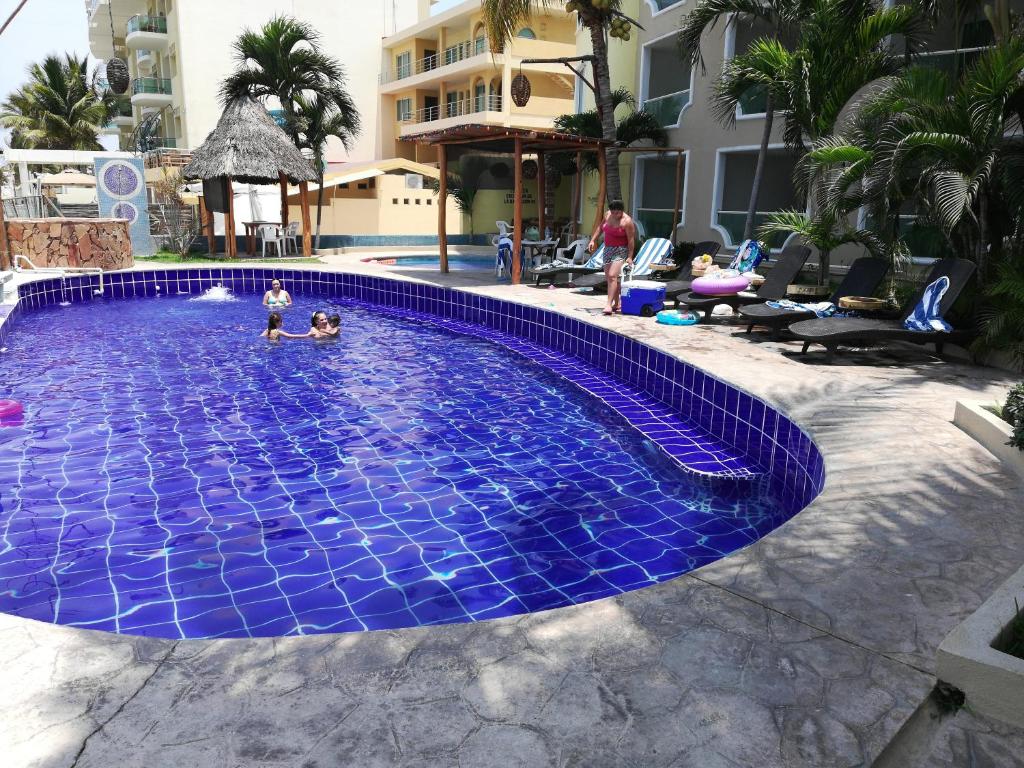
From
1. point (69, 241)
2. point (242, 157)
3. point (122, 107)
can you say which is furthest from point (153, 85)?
point (69, 241)

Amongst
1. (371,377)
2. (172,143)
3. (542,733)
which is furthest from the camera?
(172,143)

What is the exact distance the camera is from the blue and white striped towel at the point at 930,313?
7.68m

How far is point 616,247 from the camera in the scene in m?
10.9

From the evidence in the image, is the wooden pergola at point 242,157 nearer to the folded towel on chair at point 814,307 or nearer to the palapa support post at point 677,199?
A: the palapa support post at point 677,199

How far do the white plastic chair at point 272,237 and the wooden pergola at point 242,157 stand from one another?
36.3 inches

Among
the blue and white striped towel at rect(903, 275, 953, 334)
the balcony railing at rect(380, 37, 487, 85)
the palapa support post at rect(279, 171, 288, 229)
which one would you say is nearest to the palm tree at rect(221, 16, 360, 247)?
the palapa support post at rect(279, 171, 288, 229)

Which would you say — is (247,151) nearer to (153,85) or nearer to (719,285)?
(719,285)

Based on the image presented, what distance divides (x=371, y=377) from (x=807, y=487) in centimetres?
537

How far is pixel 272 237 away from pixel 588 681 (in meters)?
21.2

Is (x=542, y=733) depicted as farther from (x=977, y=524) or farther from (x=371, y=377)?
(x=371, y=377)

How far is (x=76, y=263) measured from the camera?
17406 mm

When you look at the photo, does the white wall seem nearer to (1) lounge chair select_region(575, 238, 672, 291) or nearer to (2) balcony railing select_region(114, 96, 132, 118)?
(2) balcony railing select_region(114, 96, 132, 118)

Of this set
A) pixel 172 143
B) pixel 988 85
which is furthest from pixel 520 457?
pixel 172 143

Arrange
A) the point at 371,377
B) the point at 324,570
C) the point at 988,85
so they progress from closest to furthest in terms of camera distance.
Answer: the point at 324,570
the point at 988,85
the point at 371,377
